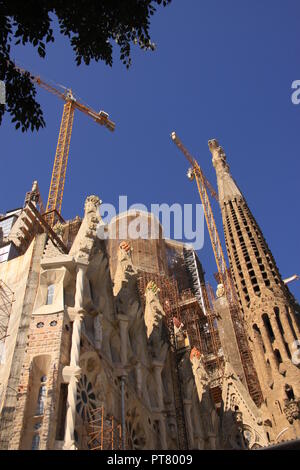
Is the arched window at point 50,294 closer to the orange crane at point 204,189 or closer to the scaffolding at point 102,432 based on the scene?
the scaffolding at point 102,432

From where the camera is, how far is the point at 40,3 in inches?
394

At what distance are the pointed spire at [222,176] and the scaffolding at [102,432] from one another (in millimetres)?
32111

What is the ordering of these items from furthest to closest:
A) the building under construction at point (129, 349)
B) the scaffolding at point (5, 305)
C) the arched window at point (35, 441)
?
the scaffolding at point (5, 305) → the building under construction at point (129, 349) → the arched window at point (35, 441)

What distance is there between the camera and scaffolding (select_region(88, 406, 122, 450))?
A: 1519 cm

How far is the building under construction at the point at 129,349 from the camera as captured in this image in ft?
49.0

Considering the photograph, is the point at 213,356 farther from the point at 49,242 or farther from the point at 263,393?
the point at 49,242

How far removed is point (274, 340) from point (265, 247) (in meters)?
9.01

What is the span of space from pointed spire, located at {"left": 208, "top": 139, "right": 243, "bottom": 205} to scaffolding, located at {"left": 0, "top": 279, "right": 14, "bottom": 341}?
3002cm

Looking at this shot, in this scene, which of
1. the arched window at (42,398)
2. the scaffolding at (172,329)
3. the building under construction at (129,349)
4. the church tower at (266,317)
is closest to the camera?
the arched window at (42,398)

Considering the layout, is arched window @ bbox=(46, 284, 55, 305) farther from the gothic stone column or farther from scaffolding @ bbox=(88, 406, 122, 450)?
scaffolding @ bbox=(88, 406, 122, 450)

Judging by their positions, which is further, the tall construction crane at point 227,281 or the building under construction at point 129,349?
the tall construction crane at point 227,281

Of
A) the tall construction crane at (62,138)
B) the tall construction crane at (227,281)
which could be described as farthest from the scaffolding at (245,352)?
the tall construction crane at (62,138)

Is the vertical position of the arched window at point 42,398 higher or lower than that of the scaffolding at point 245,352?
lower

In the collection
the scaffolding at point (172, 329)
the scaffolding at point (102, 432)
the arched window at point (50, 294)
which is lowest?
the scaffolding at point (102, 432)
